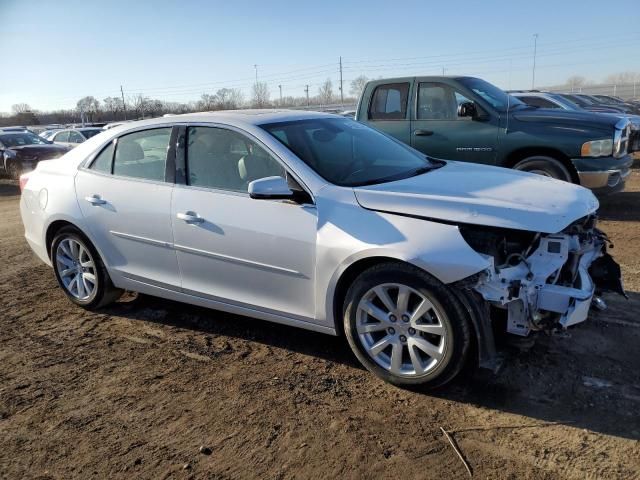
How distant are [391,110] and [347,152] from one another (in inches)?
178

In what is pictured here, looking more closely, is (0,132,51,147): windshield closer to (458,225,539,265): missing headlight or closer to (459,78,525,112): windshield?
(459,78,525,112): windshield

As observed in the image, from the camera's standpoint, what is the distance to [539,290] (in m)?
3.11

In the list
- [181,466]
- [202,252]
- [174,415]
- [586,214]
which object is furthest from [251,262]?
[586,214]

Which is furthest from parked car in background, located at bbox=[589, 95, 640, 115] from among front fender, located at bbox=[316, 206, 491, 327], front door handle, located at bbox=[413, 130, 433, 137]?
Answer: front fender, located at bbox=[316, 206, 491, 327]

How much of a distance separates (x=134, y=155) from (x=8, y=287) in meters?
2.44

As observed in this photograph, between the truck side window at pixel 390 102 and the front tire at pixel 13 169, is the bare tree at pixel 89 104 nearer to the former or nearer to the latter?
the front tire at pixel 13 169

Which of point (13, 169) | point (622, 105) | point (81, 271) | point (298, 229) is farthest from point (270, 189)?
point (622, 105)

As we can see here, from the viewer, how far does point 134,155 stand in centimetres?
448

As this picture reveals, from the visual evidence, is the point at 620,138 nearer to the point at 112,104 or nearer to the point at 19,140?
the point at 19,140

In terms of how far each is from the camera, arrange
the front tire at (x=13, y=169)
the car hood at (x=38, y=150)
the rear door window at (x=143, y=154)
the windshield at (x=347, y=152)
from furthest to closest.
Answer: the front tire at (x=13, y=169) → the car hood at (x=38, y=150) → the rear door window at (x=143, y=154) → the windshield at (x=347, y=152)

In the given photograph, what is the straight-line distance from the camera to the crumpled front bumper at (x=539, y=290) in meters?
3.05

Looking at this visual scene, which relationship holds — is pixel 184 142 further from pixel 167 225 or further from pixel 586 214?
pixel 586 214

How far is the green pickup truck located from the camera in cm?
718

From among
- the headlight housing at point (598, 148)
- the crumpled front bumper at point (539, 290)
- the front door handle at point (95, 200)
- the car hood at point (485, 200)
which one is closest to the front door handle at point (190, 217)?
the front door handle at point (95, 200)
